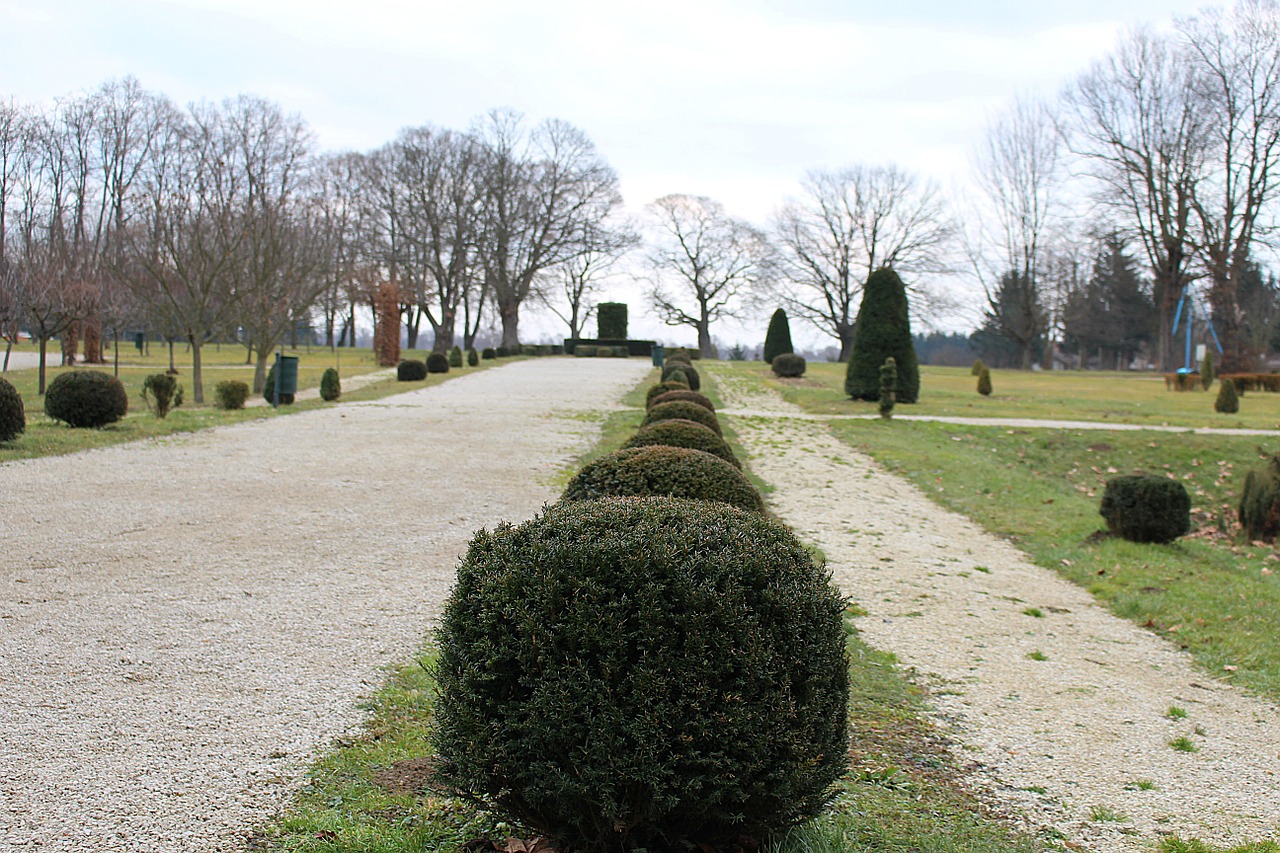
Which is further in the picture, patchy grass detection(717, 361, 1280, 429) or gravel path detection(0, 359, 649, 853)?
patchy grass detection(717, 361, 1280, 429)

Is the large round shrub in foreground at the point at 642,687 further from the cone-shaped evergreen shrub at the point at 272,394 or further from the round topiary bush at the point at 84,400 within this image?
the cone-shaped evergreen shrub at the point at 272,394

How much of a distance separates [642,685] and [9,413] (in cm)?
1264

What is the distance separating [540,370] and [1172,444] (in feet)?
80.8

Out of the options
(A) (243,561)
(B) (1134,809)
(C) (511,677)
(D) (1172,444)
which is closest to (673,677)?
(C) (511,677)

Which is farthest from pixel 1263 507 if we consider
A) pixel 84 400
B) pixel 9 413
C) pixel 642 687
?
pixel 84 400

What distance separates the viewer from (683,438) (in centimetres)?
755

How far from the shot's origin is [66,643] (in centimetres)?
Result: 490

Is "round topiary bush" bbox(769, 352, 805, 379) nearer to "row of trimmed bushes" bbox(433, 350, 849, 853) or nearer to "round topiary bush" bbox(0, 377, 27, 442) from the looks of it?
"round topiary bush" bbox(0, 377, 27, 442)

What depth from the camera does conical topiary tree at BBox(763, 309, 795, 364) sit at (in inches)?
1825

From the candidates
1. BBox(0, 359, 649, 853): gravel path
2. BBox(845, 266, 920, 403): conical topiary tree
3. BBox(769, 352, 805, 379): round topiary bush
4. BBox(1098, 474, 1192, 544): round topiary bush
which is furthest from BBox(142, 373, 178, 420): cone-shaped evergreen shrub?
BBox(769, 352, 805, 379): round topiary bush

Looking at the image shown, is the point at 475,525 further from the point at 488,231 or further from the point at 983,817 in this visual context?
the point at 488,231

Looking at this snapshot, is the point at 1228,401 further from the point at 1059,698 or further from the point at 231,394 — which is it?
the point at 231,394

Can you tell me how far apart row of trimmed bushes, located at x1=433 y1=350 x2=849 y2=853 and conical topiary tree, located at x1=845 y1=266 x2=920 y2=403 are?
21.9 meters

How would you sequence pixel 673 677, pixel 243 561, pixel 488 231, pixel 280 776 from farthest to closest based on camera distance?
pixel 488 231 → pixel 243 561 → pixel 280 776 → pixel 673 677
